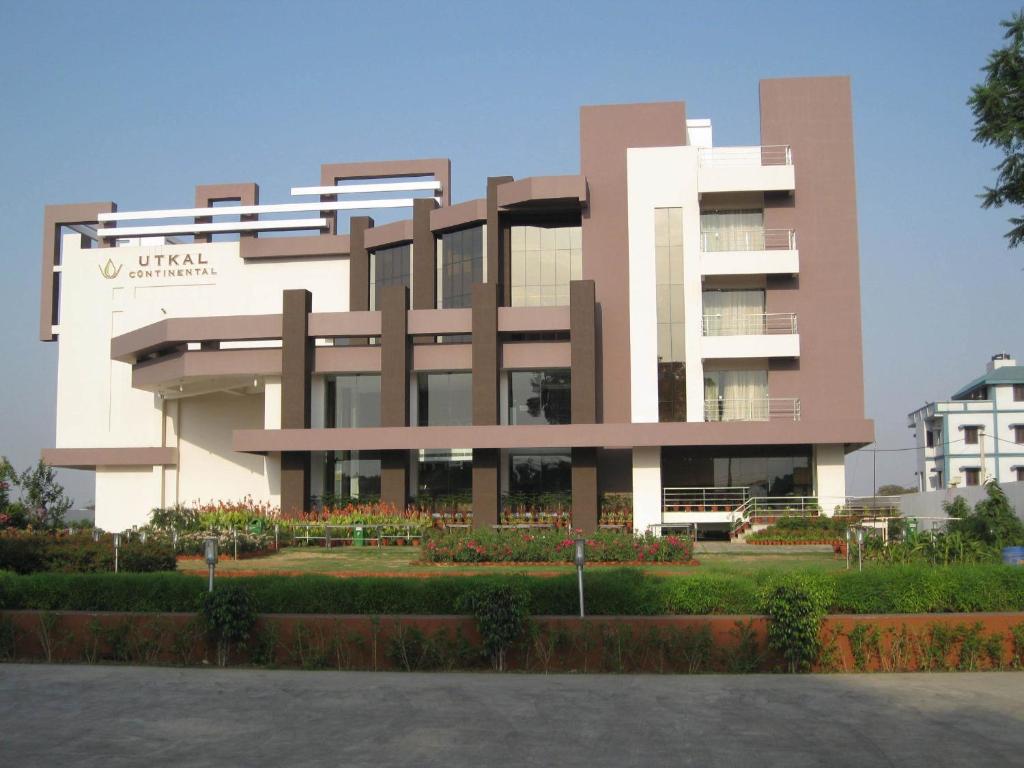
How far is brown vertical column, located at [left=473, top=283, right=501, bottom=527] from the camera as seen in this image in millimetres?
36406

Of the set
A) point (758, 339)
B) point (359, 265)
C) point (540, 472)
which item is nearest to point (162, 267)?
point (359, 265)

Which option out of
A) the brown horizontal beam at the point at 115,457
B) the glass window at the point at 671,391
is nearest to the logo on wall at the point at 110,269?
the brown horizontal beam at the point at 115,457

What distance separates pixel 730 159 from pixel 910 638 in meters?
28.1

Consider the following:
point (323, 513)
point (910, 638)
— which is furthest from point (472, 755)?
point (323, 513)

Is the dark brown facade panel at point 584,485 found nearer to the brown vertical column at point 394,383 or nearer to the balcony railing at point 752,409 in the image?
the balcony railing at point 752,409

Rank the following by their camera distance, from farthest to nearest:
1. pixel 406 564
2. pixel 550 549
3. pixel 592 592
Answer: pixel 406 564, pixel 550 549, pixel 592 592

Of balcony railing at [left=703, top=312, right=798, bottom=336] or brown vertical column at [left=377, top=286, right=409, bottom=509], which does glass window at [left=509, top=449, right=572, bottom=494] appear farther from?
balcony railing at [left=703, top=312, right=798, bottom=336]

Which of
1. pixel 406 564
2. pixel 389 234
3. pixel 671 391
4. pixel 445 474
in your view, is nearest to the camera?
pixel 406 564

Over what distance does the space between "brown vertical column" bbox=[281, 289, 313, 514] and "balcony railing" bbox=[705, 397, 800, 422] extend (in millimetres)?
15407

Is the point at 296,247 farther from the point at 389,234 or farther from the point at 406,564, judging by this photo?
the point at 406,564

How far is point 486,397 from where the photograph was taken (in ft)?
120

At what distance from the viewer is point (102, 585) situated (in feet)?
49.5

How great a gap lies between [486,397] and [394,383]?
11.9 ft

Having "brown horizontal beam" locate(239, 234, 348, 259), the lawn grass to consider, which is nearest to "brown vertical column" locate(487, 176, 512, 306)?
"brown horizontal beam" locate(239, 234, 348, 259)
